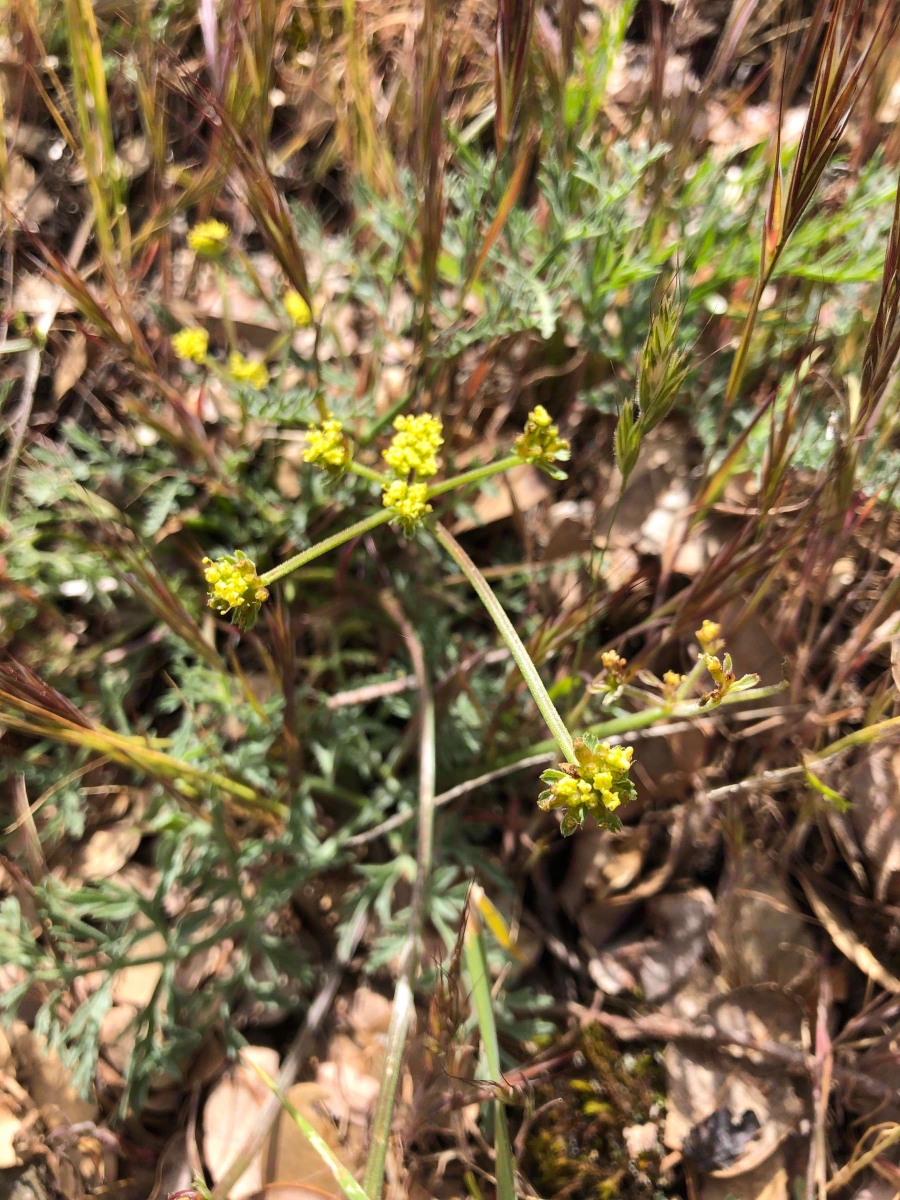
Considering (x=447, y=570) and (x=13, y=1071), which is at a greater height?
(x=447, y=570)

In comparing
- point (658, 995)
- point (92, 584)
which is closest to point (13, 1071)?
point (92, 584)

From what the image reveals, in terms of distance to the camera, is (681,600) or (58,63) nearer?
(681,600)

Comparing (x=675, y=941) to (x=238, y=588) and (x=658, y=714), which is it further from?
(x=238, y=588)

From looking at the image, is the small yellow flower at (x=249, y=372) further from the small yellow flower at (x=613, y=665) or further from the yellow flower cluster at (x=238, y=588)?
the small yellow flower at (x=613, y=665)

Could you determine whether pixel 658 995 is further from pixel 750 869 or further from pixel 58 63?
pixel 58 63

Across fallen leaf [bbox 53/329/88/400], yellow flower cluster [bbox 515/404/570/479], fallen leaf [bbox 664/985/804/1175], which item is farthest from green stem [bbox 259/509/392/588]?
fallen leaf [bbox 53/329/88/400]

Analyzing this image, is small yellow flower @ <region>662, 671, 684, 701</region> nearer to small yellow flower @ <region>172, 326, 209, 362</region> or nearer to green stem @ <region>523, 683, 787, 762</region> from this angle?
green stem @ <region>523, 683, 787, 762</region>
